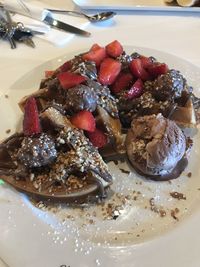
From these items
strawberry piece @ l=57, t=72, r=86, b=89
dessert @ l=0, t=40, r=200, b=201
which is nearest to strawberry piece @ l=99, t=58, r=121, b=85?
dessert @ l=0, t=40, r=200, b=201

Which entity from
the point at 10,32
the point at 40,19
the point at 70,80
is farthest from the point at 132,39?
the point at 70,80

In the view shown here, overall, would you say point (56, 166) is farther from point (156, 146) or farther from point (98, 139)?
point (156, 146)

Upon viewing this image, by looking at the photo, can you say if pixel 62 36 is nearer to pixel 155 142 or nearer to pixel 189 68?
pixel 189 68

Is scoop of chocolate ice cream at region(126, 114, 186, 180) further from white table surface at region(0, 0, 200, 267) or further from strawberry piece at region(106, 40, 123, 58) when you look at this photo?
white table surface at region(0, 0, 200, 267)

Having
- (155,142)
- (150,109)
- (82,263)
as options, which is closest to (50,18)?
(150,109)

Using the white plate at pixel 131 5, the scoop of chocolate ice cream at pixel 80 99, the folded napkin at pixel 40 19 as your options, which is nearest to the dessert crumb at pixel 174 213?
the scoop of chocolate ice cream at pixel 80 99

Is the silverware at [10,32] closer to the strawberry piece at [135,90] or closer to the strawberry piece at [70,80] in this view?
the strawberry piece at [70,80]
